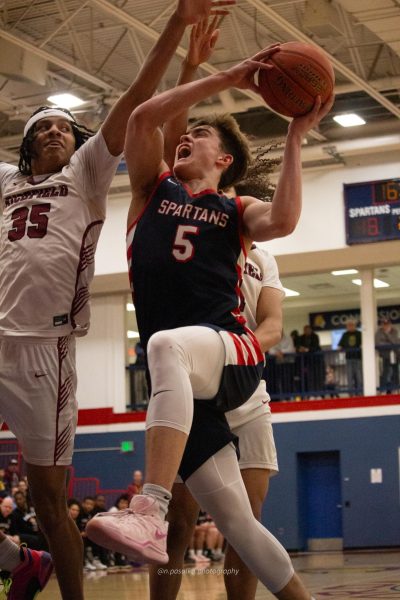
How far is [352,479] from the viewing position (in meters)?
22.2

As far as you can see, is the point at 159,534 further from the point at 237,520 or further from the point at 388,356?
the point at 388,356

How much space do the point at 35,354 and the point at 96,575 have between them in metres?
10.7

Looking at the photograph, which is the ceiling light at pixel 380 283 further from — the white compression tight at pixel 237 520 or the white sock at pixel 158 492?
the white sock at pixel 158 492

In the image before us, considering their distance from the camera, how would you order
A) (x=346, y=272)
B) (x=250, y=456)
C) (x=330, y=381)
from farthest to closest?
(x=346, y=272)
(x=330, y=381)
(x=250, y=456)

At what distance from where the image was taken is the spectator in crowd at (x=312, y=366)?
23766 millimetres

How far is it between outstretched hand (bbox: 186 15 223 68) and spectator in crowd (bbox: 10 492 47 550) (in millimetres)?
9886

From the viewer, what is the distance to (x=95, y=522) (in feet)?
10.6

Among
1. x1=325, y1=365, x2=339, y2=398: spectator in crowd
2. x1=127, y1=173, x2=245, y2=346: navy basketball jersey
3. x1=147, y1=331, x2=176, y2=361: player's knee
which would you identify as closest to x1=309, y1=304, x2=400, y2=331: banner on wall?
x1=325, y1=365, x2=339, y2=398: spectator in crowd

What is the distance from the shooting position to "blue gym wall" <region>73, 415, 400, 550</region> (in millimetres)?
21781

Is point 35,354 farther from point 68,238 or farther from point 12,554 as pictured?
point 12,554

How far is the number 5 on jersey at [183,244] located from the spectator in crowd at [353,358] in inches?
757

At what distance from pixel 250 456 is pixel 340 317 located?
26.3m

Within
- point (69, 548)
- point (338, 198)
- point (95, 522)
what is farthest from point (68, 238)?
point (338, 198)

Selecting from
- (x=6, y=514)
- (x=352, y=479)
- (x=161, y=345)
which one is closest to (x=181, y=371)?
(x=161, y=345)
